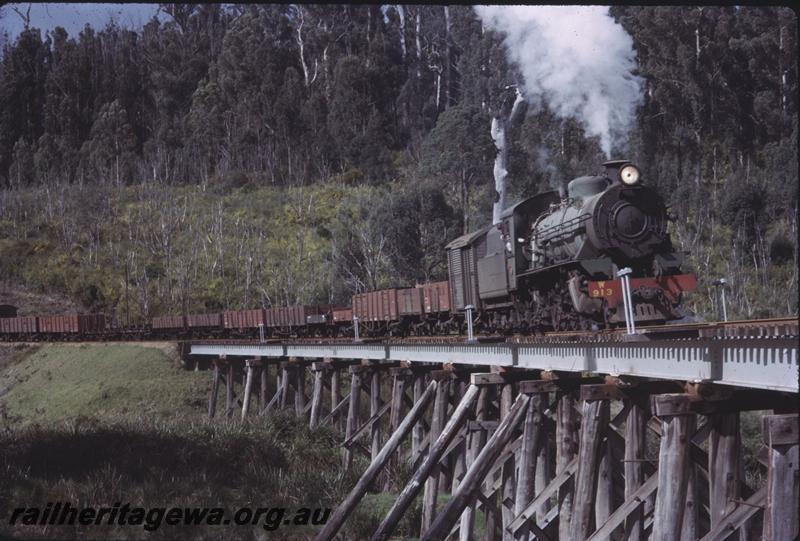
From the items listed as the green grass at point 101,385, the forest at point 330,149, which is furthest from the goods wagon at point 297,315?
the forest at point 330,149

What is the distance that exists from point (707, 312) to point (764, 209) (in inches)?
333

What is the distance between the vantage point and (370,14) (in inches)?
2933

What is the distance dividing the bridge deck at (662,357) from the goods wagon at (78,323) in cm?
3135

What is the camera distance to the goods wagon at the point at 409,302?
90.6ft

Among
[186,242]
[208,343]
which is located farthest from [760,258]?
[186,242]

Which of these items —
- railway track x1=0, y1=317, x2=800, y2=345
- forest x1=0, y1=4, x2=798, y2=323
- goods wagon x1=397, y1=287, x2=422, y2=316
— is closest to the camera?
railway track x1=0, y1=317, x2=800, y2=345

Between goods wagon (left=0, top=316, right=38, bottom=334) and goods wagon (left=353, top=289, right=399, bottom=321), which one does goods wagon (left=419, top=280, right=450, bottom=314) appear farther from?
goods wagon (left=0, top=316, right=38, bottom=334)

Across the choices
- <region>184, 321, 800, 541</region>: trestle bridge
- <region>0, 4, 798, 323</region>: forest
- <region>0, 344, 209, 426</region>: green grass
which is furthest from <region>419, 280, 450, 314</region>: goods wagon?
<region>0, 344, 209, 426</region>: green grass

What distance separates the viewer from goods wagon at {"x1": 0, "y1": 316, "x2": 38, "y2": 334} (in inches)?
1914

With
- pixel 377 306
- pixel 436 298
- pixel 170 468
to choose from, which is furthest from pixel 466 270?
pixel 170 468

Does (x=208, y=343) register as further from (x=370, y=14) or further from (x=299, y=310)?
(x=370, y=14)

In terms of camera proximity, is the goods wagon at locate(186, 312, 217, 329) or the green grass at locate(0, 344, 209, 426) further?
the goods wagon at locate(186, 312, 217, 329)

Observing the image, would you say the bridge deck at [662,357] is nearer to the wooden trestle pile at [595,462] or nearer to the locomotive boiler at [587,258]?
the wooden trestle pile at [595,462]

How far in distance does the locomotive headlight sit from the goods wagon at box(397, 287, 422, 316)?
406 inches
